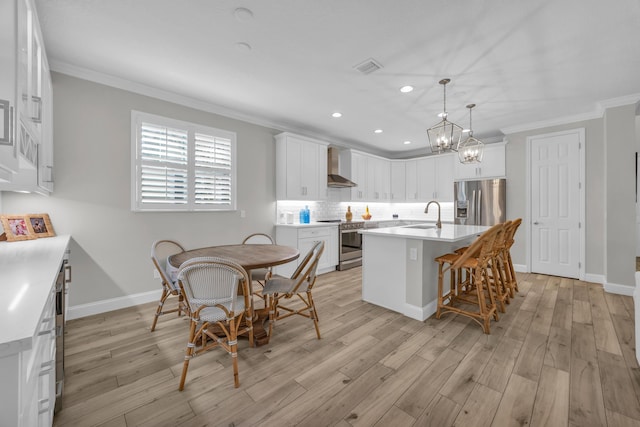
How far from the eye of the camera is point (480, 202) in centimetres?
528

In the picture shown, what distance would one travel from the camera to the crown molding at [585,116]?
368 cm

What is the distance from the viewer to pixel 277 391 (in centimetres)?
180

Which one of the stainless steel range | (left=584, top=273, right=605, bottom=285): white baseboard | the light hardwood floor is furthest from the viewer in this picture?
the stainless steel range

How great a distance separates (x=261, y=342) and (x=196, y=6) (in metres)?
2.72

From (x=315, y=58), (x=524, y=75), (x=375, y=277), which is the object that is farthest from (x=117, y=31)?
(x=524, y=75)

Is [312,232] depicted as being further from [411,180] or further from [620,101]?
[620,101]

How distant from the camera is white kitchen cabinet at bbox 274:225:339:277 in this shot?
4.53 metres

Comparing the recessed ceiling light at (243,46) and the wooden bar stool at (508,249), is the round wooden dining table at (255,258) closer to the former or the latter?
the recessed ceiling light at (243,46)

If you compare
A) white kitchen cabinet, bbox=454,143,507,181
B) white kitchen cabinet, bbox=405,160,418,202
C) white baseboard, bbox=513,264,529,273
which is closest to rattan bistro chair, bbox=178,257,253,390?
white baseboard, bbox=513,264,529,273

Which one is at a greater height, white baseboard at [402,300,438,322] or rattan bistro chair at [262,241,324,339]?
rattan bistro chair at [262,241,324,339]

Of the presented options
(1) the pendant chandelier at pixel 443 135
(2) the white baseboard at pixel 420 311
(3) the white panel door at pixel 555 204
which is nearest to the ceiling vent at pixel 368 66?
(1) the pendant chandelier at pixel 443 135

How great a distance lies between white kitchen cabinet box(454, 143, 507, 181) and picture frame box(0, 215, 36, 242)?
6.57 metres

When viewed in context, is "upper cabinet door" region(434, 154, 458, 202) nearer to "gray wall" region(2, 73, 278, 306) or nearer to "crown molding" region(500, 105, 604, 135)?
"crown molding" region(500, 105, 604, 135)

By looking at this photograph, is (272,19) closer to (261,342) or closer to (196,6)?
(196,6)
